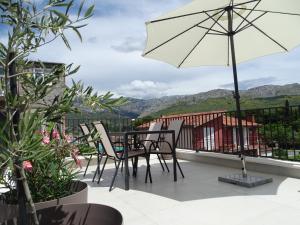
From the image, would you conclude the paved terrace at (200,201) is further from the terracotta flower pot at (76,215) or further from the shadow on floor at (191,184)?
the terracotta flower pot at (76,215)

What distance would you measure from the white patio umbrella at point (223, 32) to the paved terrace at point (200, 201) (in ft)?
2.20

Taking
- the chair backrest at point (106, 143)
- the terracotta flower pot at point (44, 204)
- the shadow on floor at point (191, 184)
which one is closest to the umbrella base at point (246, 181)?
the shadow on floor at point (191, 184)

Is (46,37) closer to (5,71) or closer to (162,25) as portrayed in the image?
(5,71)

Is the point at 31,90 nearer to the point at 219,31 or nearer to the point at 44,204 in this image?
the point at 44,204

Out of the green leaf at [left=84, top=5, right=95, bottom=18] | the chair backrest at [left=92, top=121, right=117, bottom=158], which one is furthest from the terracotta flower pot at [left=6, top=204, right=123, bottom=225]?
the chair backrest at [left=92, top=121, right=117, bottom=158]

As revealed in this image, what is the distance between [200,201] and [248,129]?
3560 mm

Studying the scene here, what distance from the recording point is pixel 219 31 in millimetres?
4855

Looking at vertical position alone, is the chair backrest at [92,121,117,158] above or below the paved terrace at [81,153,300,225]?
above

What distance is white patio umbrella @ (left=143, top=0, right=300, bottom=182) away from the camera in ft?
13.8

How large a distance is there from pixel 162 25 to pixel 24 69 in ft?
10.0

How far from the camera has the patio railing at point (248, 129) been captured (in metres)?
5.33

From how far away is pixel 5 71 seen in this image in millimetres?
1415

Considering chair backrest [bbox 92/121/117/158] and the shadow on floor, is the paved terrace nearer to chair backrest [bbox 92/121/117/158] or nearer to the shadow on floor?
the shadow on floor

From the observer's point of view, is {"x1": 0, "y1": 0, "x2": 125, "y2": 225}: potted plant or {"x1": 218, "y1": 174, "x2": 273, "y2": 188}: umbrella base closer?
{"x1": 0, "y1": 0, "x2": 125, "y2": 225}: potted plant
